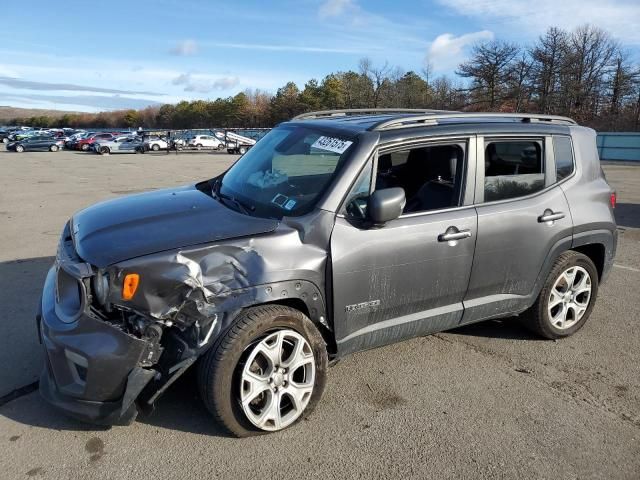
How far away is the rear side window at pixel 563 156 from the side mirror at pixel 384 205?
1.82m

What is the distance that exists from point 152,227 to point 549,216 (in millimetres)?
2999

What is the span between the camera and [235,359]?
294 cm

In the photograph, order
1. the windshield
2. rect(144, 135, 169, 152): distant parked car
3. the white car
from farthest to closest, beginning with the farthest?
the white car, rect(144, 135, 169, 152): distant parked car, the windshield

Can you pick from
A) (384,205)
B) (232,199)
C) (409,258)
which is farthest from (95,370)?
(409,258)

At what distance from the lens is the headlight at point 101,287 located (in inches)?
113

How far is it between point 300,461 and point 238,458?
13.6 inches

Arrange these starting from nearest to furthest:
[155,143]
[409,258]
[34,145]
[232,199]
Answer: [409,258] → [232,199] → [34,145] → [155,143]

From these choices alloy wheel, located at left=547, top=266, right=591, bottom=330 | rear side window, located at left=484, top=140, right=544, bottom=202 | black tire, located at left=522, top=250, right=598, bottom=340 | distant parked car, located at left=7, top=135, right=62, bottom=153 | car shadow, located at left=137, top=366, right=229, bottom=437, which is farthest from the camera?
distant parked car, located at left=7, top=135, right=62, bottom=153

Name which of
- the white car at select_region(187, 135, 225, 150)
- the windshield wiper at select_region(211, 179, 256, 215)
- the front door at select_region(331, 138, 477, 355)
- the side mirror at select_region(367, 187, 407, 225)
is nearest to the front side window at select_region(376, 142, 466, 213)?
the front door at select_region(331, 138, 477, 355)

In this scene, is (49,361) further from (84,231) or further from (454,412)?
(454,412)

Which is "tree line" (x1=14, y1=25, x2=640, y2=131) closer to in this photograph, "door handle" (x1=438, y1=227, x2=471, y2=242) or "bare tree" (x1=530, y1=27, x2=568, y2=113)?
"bare tree" (x1=530, y1=27, x2=568, y2=113)

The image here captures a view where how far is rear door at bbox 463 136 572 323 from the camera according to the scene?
3.89 metres

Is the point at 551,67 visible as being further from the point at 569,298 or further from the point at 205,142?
the point at 569,298

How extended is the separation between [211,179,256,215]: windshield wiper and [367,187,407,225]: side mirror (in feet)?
2.77
